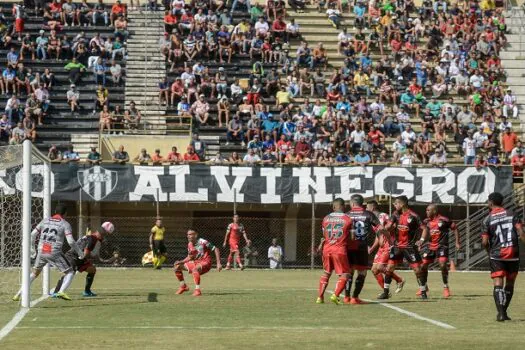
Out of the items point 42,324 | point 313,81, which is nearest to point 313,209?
point 313,81

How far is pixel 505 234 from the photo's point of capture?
57.6 ft

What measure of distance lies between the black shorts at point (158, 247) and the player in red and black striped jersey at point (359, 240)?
17598 mm

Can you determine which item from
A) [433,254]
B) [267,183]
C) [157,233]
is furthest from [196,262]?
[267,183]

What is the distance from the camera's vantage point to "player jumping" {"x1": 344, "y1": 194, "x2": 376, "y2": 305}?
2136cm

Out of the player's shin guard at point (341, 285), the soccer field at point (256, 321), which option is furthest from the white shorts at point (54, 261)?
the player's shin guard at point (341, 285)

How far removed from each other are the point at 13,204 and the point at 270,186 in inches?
444

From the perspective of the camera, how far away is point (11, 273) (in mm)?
26391

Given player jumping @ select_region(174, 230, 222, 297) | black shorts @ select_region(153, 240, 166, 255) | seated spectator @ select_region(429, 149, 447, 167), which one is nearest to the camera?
player jumping @ select_region(174, 230, 222, 297)

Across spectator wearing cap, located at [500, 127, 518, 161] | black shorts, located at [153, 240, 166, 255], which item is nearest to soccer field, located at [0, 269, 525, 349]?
black shorts, located at [153, 240, 166, 255]

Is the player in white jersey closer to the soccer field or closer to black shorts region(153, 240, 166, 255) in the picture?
the soccer field

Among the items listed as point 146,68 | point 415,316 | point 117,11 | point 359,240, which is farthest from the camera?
point 117,11

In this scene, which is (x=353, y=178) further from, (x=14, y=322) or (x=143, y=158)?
(x=14, y=322)

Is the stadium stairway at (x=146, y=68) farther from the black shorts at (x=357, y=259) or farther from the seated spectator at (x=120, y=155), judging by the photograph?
the black shorts at (x=357, y=259)

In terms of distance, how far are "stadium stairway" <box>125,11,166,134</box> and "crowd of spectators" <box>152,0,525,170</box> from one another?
57 centimetres
